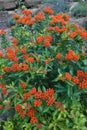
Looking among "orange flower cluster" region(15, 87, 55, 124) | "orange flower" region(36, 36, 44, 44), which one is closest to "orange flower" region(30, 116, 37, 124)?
"orange flower cluster" region(15, 87, 55, 124)

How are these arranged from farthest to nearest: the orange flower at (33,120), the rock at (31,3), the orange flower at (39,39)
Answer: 1. the rock at (31,3)
2. the orange flower at (39,39)
3. the orange flower at (33,120)

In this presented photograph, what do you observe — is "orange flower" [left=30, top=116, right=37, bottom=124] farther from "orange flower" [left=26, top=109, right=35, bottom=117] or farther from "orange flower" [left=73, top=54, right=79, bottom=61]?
"orange flower" [left=73, top=54, right=79, bottom=61]

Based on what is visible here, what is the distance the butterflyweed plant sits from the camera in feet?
10.6

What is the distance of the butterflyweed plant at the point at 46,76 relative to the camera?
10.6 feet

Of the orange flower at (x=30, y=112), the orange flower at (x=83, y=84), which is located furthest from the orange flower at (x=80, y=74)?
the orange flower at (x=30, y=112)

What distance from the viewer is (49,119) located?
11.3ft

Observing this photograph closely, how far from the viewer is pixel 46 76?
137 inches

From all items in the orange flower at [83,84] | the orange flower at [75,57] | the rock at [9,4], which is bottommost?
the rock at [9,4]

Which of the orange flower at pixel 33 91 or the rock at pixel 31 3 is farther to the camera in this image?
the rock at pixel 31 3

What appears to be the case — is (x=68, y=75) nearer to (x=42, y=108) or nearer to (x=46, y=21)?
(x=42, y=108)

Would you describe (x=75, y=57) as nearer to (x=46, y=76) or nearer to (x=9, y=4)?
(x=46, y=76)

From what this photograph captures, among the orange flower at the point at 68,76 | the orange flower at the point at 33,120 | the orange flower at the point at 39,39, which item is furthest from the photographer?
the orange flower at the point at 39,39

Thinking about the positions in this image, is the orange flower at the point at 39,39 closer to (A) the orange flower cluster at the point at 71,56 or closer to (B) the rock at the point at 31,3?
(A) the orange flower cluster at the point at 71,56

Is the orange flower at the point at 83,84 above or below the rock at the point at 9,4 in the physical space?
above
